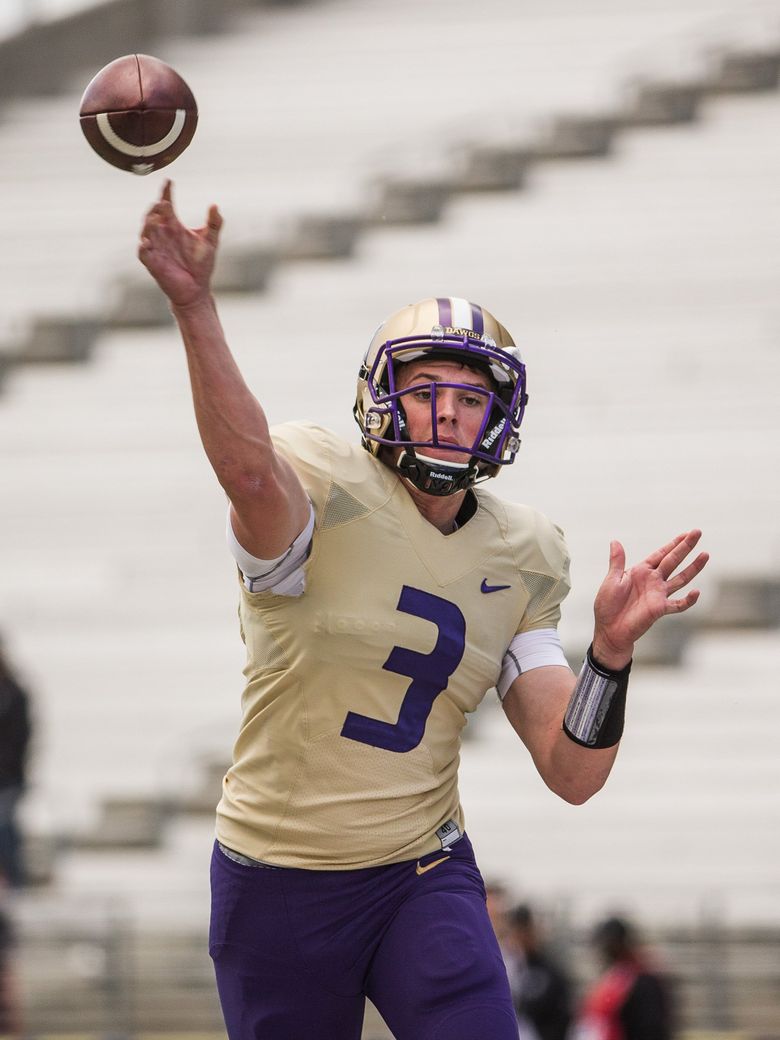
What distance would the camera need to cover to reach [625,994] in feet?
25.7

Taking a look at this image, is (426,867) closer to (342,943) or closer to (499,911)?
(342,943)

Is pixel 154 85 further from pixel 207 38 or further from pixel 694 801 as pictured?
pixel 207 38

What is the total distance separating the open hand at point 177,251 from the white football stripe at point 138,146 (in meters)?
0.41

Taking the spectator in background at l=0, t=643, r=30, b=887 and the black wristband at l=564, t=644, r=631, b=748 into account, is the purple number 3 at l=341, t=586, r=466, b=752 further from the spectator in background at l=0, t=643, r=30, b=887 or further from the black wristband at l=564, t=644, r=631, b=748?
the spectator in background at l=0, t=643, r=30, b=887

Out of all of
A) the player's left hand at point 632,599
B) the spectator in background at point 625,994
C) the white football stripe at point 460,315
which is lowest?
the spectator in background at point 625,994

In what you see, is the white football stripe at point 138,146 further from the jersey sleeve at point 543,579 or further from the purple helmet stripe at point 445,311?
the jersey sleeve at point 543,579

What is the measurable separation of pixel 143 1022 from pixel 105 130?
631 centimetres

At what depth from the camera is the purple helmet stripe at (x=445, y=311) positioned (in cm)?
392

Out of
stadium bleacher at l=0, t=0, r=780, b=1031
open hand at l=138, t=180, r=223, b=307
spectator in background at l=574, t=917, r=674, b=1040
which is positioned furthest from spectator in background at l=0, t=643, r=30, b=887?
open hand at l=138, t=180, r=223, b=307

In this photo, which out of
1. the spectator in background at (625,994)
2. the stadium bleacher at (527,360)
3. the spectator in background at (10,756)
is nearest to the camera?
the spectator in background at (625,994)

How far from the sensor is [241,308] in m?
15.3

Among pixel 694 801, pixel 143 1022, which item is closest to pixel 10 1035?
pixel 143 1022

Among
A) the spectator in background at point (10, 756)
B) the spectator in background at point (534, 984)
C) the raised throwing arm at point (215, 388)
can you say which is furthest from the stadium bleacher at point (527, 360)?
the raised throwing arm at point (215, 388)

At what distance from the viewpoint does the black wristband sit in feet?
12.3
